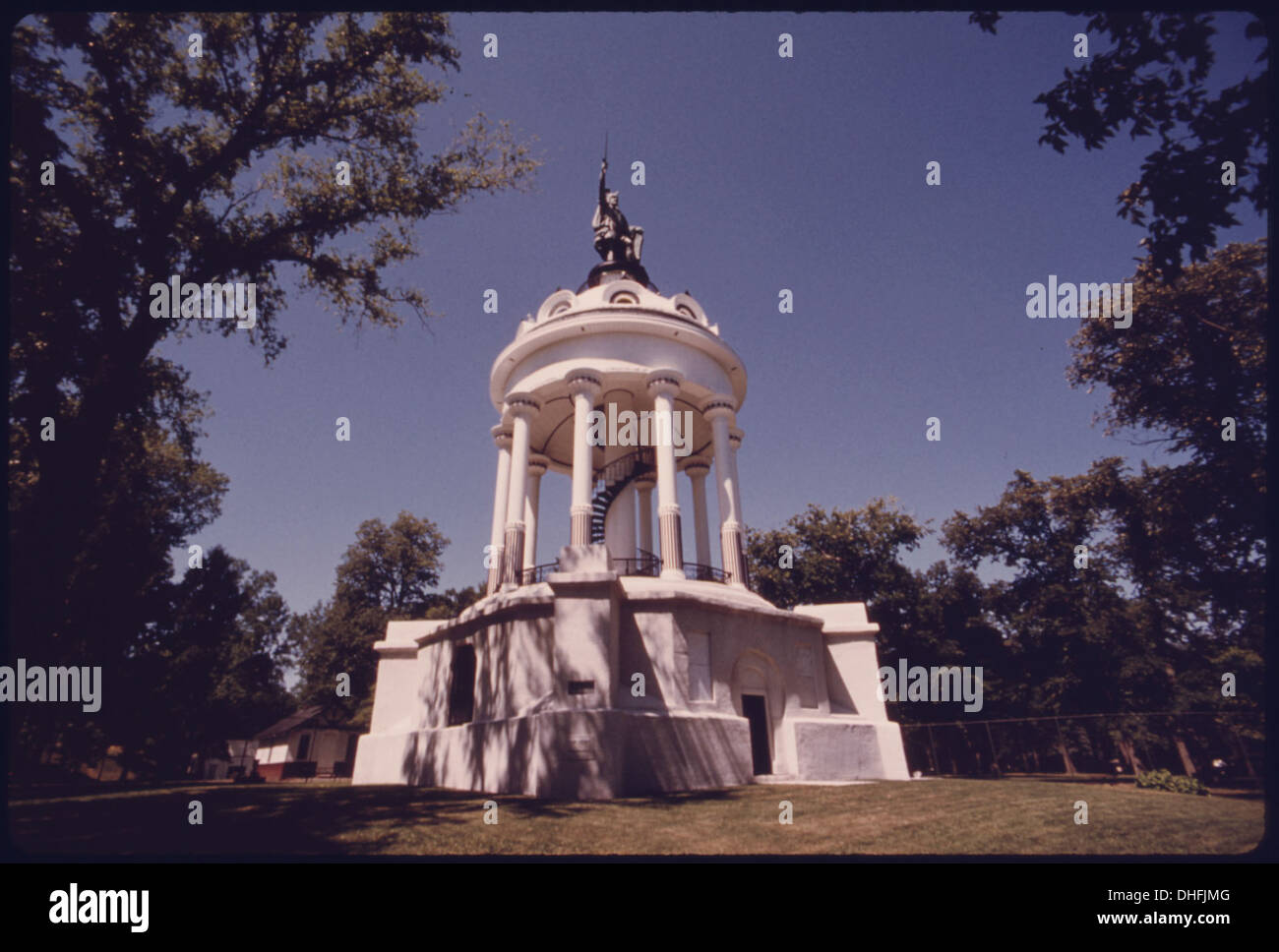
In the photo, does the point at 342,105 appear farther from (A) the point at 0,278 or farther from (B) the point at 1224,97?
(B) the point at 1224,97

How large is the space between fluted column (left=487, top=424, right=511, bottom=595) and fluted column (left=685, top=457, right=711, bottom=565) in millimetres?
7188

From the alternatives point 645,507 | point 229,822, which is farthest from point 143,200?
point 645,507

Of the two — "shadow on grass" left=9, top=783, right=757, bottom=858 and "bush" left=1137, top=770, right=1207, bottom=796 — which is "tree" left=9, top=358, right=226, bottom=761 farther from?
"bush" left=1137, top=770, right=1207, bottom=796

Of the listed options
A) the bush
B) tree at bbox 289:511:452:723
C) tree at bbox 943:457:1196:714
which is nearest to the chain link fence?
tree at bbox 943:457:1196:714

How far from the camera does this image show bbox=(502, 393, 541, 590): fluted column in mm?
19656

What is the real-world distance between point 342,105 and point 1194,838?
19371mm

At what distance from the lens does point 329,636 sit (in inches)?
1678

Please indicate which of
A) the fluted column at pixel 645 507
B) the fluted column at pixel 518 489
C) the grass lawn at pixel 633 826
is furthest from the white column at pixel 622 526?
the grass lawn at pixel 633 826

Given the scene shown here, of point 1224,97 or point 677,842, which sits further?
point 677,842

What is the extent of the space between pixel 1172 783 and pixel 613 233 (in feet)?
87.3

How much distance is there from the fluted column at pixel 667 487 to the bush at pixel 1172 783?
14.6 meters

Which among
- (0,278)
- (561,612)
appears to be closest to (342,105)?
(0,278)

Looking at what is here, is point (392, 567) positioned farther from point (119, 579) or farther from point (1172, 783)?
point (1172, 783)
